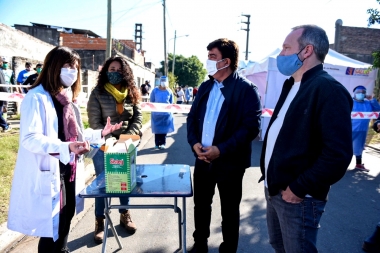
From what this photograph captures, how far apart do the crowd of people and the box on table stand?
A: 184mm

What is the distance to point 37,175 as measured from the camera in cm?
184

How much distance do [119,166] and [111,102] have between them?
116 cm

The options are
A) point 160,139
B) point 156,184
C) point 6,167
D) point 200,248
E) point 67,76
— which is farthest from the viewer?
point 160,139

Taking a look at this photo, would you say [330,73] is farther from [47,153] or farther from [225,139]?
[47,153]

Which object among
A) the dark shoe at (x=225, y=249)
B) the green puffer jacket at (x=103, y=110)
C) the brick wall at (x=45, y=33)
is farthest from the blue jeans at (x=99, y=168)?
the brick wall at (x=45, y=33)

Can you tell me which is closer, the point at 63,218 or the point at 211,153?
the point at 63,218

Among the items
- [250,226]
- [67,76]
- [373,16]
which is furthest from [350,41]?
[67,76]

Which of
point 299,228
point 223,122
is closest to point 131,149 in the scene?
point 223,122

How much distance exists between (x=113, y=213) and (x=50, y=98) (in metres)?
2.11

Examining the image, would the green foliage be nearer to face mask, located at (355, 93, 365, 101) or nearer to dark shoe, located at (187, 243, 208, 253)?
face mask, located at (355, 93, 365, 101)

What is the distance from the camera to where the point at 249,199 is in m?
4.18

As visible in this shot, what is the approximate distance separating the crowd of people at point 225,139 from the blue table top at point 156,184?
0.73ft

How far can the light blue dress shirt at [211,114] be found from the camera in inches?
98.4

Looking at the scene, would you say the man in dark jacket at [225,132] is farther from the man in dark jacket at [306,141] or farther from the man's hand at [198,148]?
the man in dark jacket at [306,141]
